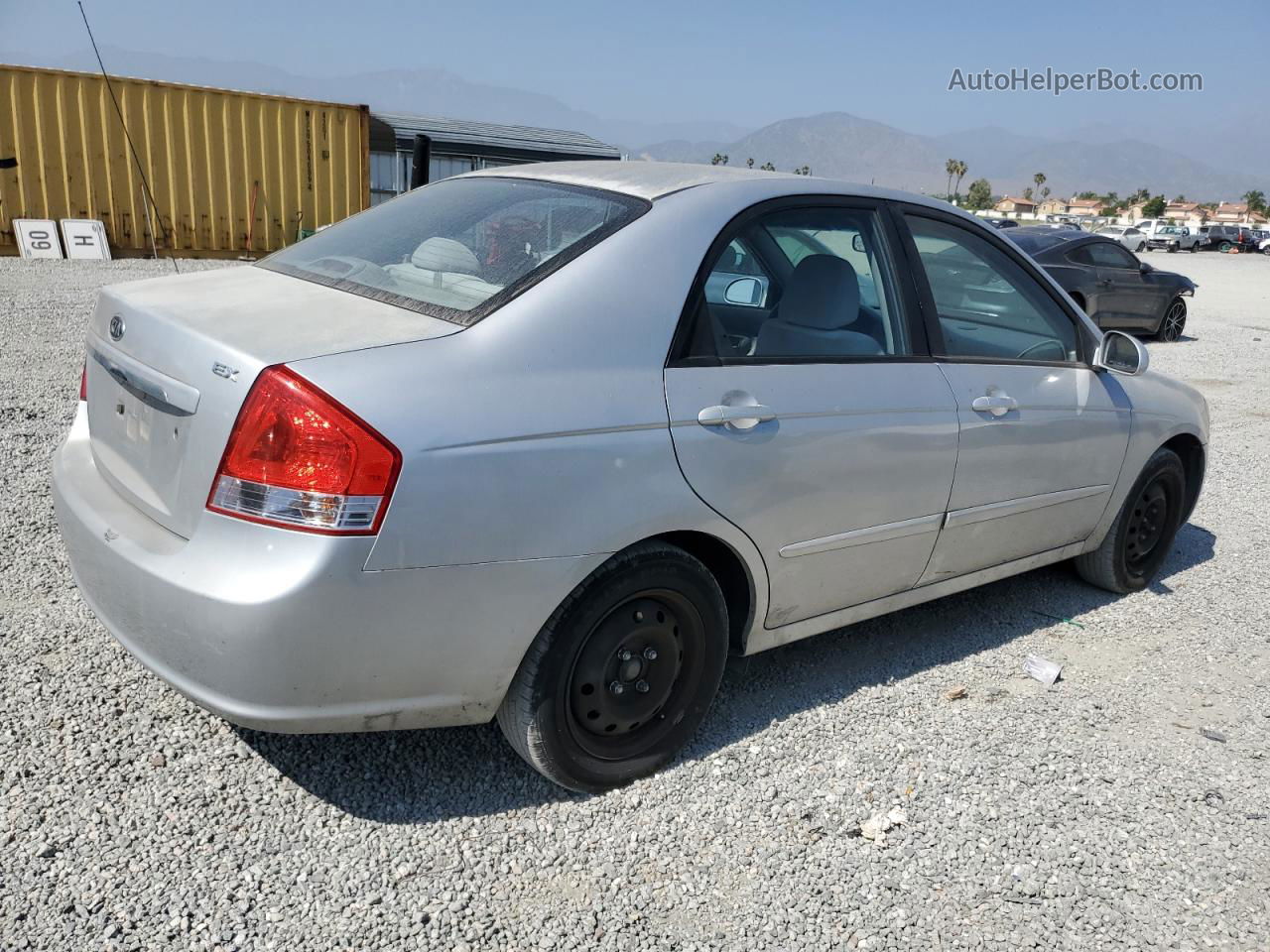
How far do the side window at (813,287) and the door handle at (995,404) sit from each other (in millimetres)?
351

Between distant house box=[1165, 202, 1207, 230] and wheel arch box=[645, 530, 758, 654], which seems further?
distant house box=[1165, 202, 1207, 230]

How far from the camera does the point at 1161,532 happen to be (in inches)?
188

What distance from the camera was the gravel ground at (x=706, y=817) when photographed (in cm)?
233

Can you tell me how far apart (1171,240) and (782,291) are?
57.6 metres

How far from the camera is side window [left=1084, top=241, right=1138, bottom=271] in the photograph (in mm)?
14070

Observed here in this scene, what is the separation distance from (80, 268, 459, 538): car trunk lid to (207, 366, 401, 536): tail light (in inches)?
2.2

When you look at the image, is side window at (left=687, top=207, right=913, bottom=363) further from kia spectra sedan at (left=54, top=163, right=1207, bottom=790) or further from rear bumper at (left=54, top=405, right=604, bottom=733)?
rear bumper at (left=54, top=405, right=604, bottom=733)

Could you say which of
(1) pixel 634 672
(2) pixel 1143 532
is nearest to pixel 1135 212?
(2) pixel 1143 532

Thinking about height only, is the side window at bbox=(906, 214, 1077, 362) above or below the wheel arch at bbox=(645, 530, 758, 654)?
above

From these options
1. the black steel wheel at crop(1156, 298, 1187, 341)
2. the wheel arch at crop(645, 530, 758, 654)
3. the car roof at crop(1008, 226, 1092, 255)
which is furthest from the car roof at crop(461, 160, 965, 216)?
the black steel wheel at crop(1156, 298, 1187, 341)

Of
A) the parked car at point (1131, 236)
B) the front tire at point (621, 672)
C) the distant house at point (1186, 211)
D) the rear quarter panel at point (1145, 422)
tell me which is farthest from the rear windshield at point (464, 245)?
the distant house at point (1186, 211)

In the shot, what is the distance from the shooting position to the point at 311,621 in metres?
2.16

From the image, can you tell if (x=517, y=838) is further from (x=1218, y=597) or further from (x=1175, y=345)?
(x=1175, y=345)

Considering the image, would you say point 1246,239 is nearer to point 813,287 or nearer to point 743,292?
point 813,287
